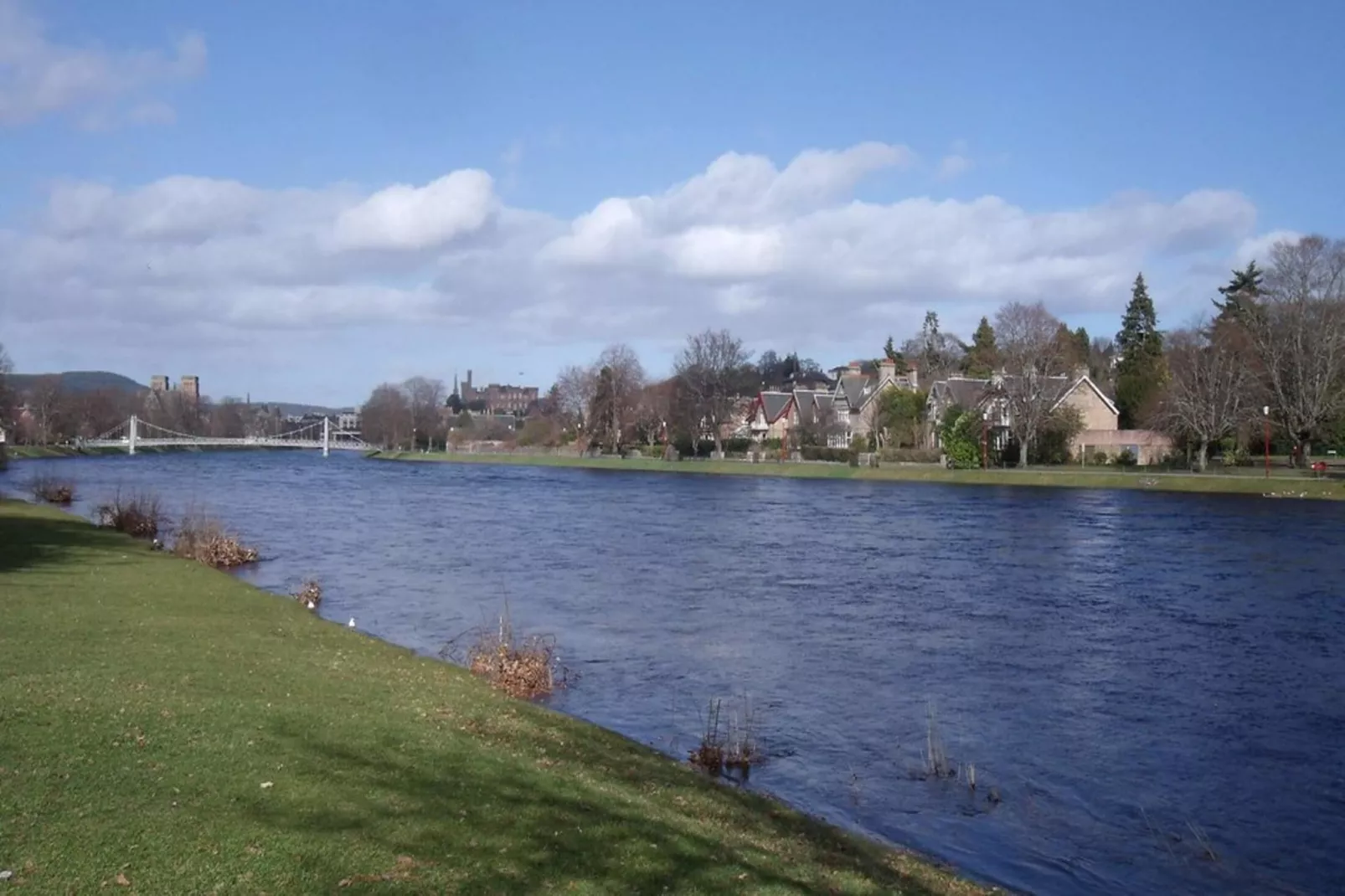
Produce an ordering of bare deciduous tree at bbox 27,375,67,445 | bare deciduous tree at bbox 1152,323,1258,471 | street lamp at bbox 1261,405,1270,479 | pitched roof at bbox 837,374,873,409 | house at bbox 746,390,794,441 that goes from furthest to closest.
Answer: bare deciduous tree at bbox 27,375,67,445 → house at bbox 746,390,794,441 → pitched roof at bbox 837,374,873,409 → bare deciduous tree at bbox 1152,323,1258,471 → street lamp at bbox 1261,405,1270,479

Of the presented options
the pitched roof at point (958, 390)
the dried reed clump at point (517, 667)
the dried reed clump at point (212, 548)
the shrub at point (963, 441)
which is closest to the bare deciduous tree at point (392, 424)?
the pitched roof at point (958, 390)

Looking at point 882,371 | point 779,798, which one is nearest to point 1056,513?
point 779,798

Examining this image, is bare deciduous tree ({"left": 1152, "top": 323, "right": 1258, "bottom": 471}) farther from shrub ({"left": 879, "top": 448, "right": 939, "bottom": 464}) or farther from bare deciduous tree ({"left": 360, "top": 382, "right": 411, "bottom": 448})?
bare deciduous tree ({"left": 360, "top": 382, "right": 411, "bottom": 448})

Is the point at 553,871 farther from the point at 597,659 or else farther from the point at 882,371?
the point at 882,371

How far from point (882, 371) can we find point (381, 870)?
11731 cm

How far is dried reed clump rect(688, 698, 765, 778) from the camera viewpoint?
1527cm

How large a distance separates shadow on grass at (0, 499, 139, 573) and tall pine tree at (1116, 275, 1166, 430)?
8135cm

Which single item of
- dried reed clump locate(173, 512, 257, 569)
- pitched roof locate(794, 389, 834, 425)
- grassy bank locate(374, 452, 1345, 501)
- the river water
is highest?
pitched roof locate(794, 389, 834, 425)

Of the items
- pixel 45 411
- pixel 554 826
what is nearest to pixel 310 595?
pixel 554 826

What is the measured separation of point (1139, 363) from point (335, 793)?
360 ft

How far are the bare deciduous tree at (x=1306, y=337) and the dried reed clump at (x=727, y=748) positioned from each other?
69073mm

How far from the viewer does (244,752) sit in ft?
35.7

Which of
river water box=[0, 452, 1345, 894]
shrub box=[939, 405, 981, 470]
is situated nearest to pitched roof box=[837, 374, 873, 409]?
shrub box=[939, 405, 981, 470]

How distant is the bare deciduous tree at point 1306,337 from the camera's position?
240 ft
